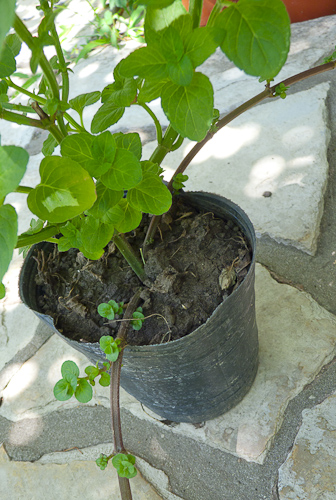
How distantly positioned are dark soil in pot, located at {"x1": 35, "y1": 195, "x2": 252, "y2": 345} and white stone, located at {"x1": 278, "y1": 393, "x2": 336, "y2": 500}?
0.48m

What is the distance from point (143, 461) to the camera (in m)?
1.25

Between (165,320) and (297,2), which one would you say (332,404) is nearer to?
(165,320)

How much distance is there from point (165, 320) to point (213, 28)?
2.00 ft

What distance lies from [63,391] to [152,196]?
0.38 meters

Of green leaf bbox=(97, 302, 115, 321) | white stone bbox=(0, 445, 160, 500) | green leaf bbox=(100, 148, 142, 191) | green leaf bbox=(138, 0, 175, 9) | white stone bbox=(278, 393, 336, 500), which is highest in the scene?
green leaf bbox=(138, 0, 175, 9)

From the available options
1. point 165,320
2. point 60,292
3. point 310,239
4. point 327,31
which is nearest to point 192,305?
point 165,320

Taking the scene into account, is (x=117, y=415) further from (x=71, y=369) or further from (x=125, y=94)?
(x=125, y=94)

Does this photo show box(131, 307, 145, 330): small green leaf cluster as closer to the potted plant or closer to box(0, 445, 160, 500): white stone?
the potted plant

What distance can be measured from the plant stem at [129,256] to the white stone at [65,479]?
60 centimetres

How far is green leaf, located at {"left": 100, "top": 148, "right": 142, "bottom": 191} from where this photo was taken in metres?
0.69

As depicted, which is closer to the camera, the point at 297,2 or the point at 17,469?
the point at 17,469


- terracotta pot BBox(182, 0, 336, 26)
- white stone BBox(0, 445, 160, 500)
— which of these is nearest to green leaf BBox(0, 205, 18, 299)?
white stone BBox(0, 445, 160, 500)

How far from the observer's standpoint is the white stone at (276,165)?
1.61m

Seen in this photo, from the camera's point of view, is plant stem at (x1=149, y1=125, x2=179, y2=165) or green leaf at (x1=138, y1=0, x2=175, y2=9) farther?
plant stem at (x1=149, y1=125, x2=179, y2=165)
